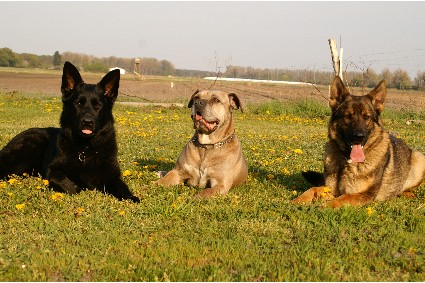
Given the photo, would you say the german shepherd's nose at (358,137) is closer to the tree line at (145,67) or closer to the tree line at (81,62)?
the tree line at (145,67)

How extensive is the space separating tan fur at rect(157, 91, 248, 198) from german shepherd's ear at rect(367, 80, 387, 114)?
202 cm

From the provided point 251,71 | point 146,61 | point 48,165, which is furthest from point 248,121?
point 146,61

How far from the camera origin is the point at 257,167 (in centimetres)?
838

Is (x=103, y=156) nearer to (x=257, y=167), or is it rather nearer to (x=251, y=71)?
(x=257, y=167)

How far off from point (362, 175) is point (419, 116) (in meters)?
16.4

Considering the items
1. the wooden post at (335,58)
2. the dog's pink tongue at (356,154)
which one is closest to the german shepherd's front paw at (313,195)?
the dog's pink tongue at (356,154)

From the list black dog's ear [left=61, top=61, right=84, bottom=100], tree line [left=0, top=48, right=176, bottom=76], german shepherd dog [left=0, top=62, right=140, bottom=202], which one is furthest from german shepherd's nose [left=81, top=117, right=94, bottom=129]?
tree line [left=0, top=48, right=176, bottom=76]

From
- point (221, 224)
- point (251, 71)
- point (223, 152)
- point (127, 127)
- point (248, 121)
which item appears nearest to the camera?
point (221, 224)

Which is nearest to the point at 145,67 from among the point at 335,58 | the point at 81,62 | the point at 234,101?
the point at 81,62

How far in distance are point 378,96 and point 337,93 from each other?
55cm

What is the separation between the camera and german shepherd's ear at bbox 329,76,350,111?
6324 mm

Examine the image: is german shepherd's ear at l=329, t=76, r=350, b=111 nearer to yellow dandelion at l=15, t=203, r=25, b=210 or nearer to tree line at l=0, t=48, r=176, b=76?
yellow dandelion at l=15, t=203, r=25, b=210

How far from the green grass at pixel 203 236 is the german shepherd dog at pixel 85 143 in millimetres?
265

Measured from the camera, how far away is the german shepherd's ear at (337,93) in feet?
20.7
